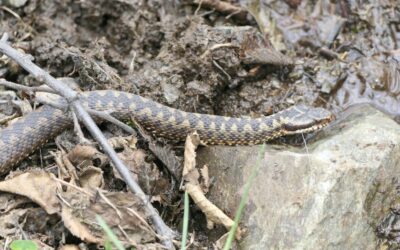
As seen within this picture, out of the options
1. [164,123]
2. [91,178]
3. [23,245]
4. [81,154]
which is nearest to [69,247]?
[23,245]

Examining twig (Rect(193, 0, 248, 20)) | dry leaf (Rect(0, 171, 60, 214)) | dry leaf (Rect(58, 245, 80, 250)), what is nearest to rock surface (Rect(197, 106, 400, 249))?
dry leaf (Rect(58, 245, 80, 250))

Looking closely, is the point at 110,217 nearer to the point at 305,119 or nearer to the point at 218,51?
the point at 305,119

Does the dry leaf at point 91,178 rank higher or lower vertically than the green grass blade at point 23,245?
higher

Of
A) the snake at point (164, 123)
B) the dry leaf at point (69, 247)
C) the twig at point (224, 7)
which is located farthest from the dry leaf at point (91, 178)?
the twig at point (224, 7)

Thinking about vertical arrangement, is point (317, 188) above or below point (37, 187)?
below

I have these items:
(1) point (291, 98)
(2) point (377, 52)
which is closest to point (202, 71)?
(1) point (291, 98)

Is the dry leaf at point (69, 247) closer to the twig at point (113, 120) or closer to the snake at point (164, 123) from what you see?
the twig at point (113, 120)
